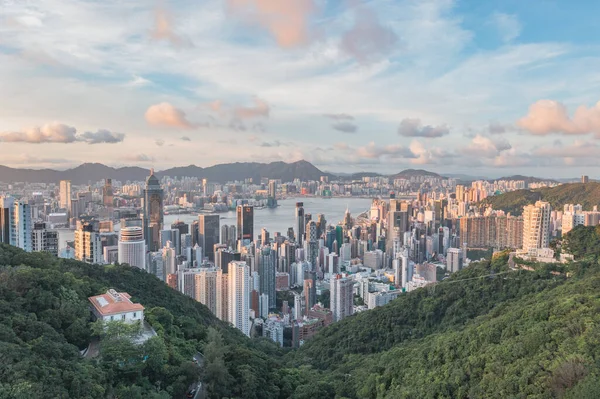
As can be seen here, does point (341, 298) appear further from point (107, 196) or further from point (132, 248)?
point (107, 196)

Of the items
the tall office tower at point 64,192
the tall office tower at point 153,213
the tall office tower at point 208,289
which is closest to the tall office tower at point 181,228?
the tall office tower at point 153,213

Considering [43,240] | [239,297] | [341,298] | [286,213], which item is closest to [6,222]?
[43,240]

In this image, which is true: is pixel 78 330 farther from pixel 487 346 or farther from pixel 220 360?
pixel 487 346

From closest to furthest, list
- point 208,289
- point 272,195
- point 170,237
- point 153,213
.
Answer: point 208,289
point 170,237
point 153,213
point 272,195

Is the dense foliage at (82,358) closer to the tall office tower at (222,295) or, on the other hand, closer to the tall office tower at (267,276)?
the tall office tower at (222,295)

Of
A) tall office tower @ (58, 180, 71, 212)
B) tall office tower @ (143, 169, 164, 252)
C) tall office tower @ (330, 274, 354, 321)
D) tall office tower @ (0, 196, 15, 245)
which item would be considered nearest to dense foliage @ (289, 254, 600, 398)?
tall office tower @ (330, 274, 354, 321)

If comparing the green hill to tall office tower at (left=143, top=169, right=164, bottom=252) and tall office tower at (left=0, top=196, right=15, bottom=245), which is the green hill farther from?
tall office tower at (left=0, top=196, right=15, bottom=245)
